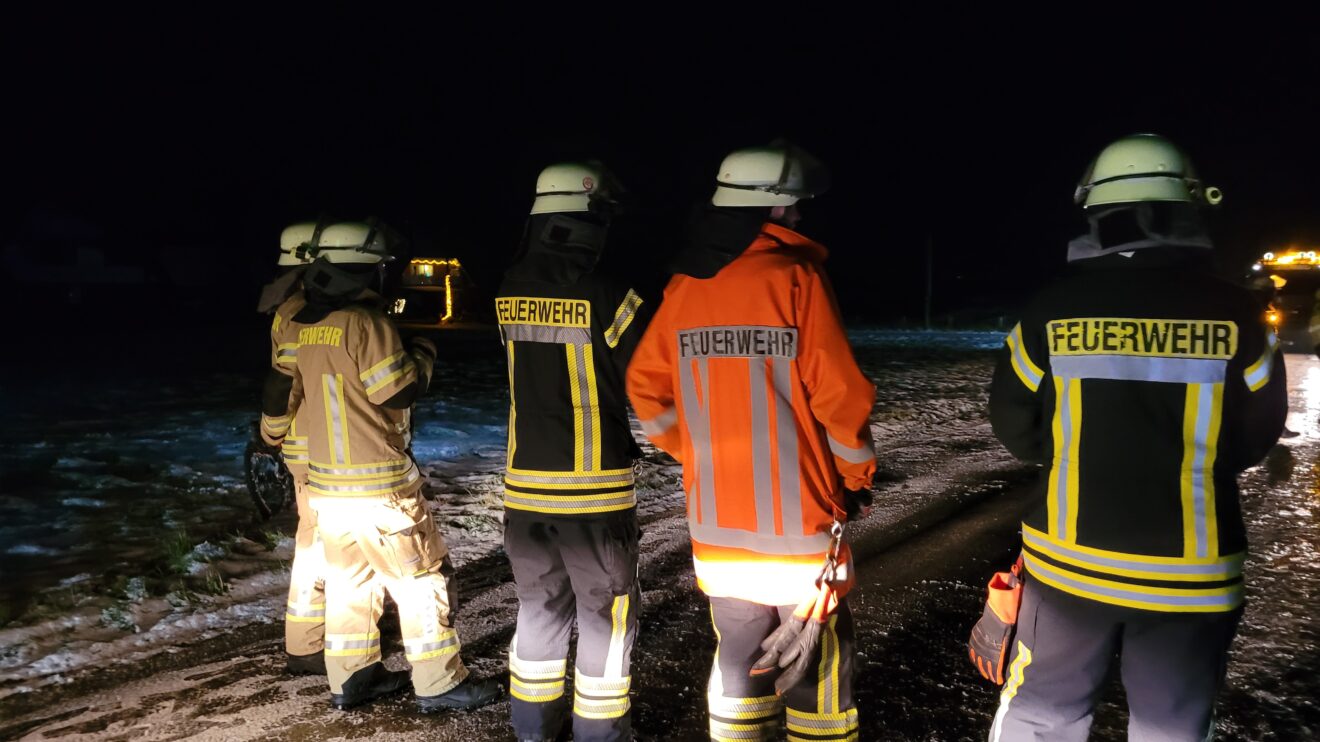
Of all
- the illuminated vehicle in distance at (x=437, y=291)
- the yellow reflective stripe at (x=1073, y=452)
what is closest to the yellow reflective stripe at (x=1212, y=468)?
the yellow reflective stripe at (x=1073, y=452)

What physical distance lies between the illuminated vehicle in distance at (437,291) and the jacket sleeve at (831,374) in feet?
111

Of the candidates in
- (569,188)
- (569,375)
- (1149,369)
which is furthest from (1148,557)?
(569,188)

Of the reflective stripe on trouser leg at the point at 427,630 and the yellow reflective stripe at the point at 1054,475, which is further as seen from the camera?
the reflective stripe on trouser leg at the point at 427,630

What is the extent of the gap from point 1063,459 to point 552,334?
1779 millimetres

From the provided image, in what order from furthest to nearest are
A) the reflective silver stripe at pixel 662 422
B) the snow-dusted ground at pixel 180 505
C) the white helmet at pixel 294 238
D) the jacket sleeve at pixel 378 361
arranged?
the snow-dusted ground at pixel 180 505 < the white helmet at pixel 294 238 < the jacket sleeve at pixel 378 361 < the reflective silver stripe at pixel 662 422

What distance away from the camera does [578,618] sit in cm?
324

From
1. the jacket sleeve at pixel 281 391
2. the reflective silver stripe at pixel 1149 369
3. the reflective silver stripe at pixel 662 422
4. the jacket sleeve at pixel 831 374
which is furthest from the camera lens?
the jacket sleeve at pixel 281 391

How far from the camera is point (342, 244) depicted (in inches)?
143

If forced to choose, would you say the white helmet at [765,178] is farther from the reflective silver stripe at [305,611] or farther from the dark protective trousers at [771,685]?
the reflective silver stripe at [305,611]

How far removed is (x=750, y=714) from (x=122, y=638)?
3.65m

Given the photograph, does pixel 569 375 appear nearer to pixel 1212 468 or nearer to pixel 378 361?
pixel 378 361

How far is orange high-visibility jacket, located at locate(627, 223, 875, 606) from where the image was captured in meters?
2.58

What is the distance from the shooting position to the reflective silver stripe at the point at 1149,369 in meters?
2.28

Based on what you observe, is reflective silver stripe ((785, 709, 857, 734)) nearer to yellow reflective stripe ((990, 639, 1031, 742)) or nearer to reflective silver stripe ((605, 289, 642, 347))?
yellow reflective stripe ((990, 639, 1031, 742))
